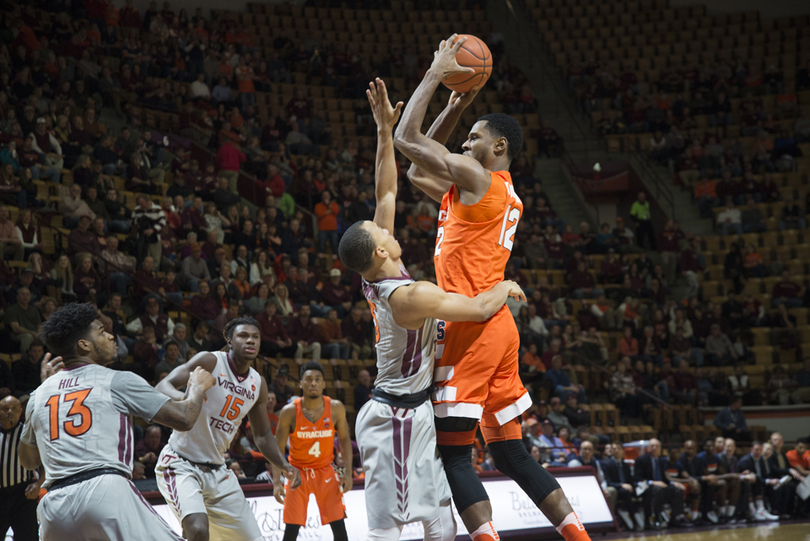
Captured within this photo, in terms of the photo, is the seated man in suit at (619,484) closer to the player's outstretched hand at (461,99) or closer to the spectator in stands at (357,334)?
the spectator in stands at (357,334)

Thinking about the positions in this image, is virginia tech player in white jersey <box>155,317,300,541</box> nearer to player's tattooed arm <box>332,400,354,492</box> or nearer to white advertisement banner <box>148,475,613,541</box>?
player's tattooed arm <box>332,400,354,492</box>

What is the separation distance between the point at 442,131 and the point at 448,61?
41cm

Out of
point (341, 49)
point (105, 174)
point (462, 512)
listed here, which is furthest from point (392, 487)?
point (341, 49)

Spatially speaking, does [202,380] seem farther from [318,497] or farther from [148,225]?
[148,225]

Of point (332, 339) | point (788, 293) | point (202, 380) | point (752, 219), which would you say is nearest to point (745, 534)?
point (332, 339)

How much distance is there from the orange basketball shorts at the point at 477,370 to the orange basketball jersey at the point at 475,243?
18cm

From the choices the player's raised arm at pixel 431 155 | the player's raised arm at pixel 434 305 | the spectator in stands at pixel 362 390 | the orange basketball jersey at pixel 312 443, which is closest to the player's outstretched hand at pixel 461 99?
the player's raised arm at pixel 431 155

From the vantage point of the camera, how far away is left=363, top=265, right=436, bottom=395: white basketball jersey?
12.3 feet

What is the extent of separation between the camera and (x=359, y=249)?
3.66 m

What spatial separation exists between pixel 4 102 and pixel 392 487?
33.7 feet

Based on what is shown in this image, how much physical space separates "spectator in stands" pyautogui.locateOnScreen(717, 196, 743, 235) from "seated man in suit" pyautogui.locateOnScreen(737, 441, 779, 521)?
256 inches

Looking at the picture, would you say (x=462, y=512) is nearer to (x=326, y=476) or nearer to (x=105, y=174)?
(x=326, y=476)

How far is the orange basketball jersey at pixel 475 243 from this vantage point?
3.96 meters

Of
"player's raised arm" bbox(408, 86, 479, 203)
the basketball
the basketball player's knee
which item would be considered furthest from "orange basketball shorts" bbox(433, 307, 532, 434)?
the basketball player's knee
